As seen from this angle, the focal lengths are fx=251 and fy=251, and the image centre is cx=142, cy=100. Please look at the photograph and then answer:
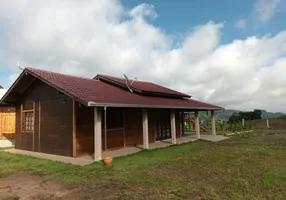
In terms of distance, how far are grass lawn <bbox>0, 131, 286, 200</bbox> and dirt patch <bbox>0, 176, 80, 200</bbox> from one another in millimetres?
283

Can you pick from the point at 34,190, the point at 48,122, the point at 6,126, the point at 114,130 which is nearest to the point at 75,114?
the point at 48,122

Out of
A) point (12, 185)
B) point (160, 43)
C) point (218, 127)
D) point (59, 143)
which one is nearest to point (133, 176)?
point (12, 185)

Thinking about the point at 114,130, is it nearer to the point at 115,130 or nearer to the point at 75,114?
the point at 115,130

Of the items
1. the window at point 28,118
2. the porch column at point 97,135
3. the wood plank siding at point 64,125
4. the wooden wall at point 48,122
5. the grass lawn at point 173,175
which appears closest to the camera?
the grass lawn at point 173,175

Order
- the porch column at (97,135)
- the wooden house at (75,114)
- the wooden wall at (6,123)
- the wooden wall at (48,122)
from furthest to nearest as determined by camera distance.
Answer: the wooden wall at (6,123) → the wooden wall at (48,122) → the wooden house at (75,114) → the porch column at (97,135)

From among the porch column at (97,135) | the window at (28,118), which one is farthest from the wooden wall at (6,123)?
the porch column at (97,135)

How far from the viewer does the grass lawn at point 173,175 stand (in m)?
5.35

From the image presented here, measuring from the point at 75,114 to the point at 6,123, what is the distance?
857 cm

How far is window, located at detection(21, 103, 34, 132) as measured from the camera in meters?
12.9

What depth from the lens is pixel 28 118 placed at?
525 inches

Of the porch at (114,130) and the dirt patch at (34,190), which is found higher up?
the porch at (114,130)

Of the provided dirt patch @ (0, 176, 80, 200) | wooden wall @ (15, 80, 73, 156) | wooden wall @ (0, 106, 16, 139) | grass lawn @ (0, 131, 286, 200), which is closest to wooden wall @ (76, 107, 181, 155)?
wooden wall @ (15, 80, 73, 156)

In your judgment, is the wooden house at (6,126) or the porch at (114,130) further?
the wooden house at (6,126)

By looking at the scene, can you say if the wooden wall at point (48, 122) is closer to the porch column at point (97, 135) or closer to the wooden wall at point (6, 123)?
the porch column at point (97, 135)
